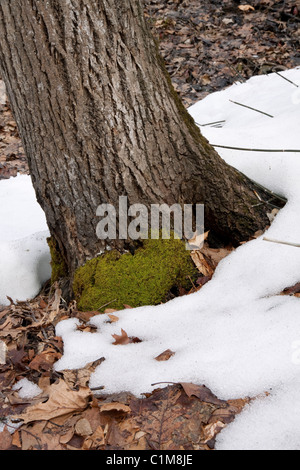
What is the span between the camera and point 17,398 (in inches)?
68.1

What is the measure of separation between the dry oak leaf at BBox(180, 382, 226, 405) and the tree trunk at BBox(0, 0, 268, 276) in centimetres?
113

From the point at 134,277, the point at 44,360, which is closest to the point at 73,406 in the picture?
the point at 44,360

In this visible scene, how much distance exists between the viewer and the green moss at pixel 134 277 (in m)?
2.38

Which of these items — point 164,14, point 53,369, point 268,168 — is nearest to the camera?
point 53,369

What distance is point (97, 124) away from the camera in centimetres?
213

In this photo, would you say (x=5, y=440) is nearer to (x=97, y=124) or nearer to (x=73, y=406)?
(x=73, y=406)

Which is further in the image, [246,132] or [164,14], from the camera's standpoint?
[164,14]

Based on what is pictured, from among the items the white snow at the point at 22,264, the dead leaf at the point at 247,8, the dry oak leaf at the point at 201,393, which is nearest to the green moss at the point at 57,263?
the white snow at the point at 22,264

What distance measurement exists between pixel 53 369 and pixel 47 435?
418 mm

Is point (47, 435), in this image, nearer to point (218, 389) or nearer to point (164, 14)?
point (218, 389)

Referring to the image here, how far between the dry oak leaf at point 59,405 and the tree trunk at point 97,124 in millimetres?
948

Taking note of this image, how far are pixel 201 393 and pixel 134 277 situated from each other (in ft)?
3.17

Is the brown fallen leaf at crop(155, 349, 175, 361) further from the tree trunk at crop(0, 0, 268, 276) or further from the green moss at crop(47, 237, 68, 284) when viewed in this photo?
the green moss at crop(47, 237, 68, 284)
